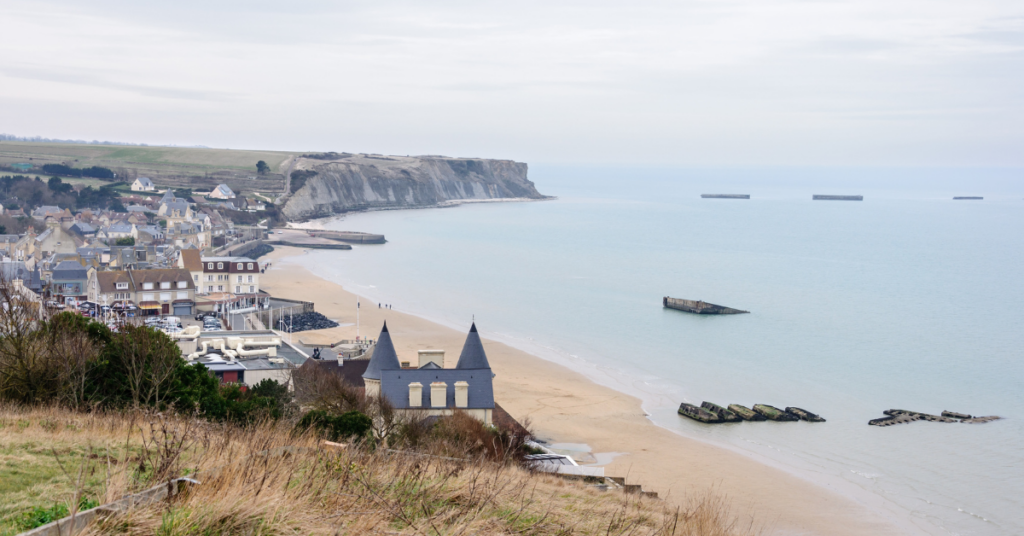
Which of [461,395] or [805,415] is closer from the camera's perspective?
[461,395]

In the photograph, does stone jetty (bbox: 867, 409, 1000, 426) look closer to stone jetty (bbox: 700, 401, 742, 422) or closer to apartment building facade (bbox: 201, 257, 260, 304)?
stone jetty (bbox: 700, 401, 742, 422)

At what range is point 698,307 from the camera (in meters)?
44.2

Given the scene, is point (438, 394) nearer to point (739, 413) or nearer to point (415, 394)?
point (415, 394)

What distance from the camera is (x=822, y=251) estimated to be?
257 ft

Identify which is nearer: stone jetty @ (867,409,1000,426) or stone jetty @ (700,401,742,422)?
stone jetty @ (700,401,742,422)

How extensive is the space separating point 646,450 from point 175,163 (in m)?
131

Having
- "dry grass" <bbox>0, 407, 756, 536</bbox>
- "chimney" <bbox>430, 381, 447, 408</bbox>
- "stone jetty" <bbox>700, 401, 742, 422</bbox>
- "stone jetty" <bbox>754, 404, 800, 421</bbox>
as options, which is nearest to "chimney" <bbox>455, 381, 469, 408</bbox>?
"chimney" <bbox>430, 381, 447, 408</bbox>

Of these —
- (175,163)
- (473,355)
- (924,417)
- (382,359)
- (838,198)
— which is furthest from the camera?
(838,198)

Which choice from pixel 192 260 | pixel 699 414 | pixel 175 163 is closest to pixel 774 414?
pixel 699 414

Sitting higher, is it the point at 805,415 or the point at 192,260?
the point at 192,260

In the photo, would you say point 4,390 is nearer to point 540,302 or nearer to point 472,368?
point 472,368

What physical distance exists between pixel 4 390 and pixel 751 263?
62.3 m

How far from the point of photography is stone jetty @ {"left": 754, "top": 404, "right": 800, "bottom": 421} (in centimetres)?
2397

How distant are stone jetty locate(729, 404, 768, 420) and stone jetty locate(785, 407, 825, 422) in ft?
3.43
